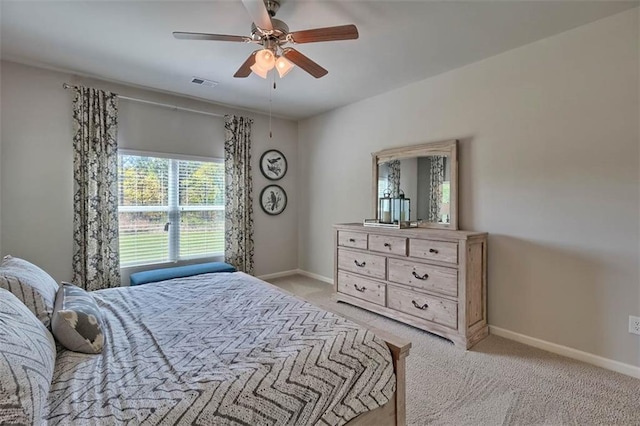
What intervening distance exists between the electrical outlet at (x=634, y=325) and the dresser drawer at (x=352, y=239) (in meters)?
2.27

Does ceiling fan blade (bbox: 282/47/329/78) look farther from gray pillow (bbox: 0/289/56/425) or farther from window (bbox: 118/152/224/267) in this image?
window (bbox: 118/152/224/267)

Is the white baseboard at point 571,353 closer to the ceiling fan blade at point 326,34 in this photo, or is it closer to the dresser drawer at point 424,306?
the dresser drawer at point 424,306

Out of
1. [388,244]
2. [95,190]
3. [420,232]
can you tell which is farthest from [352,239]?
[95,190]

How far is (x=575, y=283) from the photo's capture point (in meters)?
2.55

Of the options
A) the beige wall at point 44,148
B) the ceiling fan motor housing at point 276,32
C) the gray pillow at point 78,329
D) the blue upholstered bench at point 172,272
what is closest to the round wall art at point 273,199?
the blue upholstered bench at point 172,272

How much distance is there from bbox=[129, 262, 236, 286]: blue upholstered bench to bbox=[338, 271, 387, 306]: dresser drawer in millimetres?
1533

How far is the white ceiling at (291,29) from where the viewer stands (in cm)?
225

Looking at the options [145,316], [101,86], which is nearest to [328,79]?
[101,86]

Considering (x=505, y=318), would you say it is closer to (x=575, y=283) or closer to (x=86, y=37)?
(x=575, y=283)

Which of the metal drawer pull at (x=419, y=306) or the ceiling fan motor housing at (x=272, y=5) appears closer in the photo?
the ceiling fan motor housing at (x=272, y=5)

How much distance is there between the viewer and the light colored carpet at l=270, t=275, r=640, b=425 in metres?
1.84

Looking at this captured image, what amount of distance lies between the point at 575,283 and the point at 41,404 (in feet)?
11.1

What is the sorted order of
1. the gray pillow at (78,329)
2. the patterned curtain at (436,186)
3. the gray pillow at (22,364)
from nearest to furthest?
1. the gray pillow at (22,364)
2. the gray pillow at (78,329)
3. the patterned curtain at (436,186)

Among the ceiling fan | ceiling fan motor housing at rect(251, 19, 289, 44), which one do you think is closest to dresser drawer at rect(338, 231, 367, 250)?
the ceiling fan
